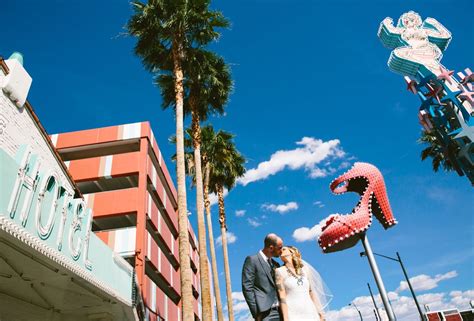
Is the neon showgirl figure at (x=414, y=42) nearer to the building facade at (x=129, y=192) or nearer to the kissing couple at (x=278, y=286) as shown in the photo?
the building facade at (x=129, y=192)

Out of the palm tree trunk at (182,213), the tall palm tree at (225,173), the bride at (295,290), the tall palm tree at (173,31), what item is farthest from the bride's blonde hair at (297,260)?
the tall palm tree at (225,173)

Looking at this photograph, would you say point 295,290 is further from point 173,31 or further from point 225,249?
point 225,249

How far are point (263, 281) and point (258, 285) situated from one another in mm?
73

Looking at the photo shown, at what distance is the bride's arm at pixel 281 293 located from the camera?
131 inches

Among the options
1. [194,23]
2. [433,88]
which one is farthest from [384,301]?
[433,88]

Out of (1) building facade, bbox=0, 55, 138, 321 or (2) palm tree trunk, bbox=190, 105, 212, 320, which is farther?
(2) palm tree trunk, bbox=190, 105, 212, 320

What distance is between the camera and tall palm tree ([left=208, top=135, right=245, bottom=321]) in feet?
75.3

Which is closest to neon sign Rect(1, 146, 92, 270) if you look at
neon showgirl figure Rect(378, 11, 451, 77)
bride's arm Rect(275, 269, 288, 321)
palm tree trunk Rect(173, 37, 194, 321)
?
palm tree trunk Rect(173, 37, 194, 321)

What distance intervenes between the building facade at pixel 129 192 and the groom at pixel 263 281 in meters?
14.7

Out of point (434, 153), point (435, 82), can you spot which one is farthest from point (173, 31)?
point (434, 153)

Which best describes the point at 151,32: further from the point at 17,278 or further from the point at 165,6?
the point at 17,278

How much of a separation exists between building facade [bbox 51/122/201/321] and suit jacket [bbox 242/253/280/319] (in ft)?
48.1

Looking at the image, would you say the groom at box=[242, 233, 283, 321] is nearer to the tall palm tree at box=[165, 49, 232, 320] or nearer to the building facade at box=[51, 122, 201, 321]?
the tall palm tree at box=[165, 49, 232, 320]

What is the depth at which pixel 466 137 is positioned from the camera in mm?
16641
